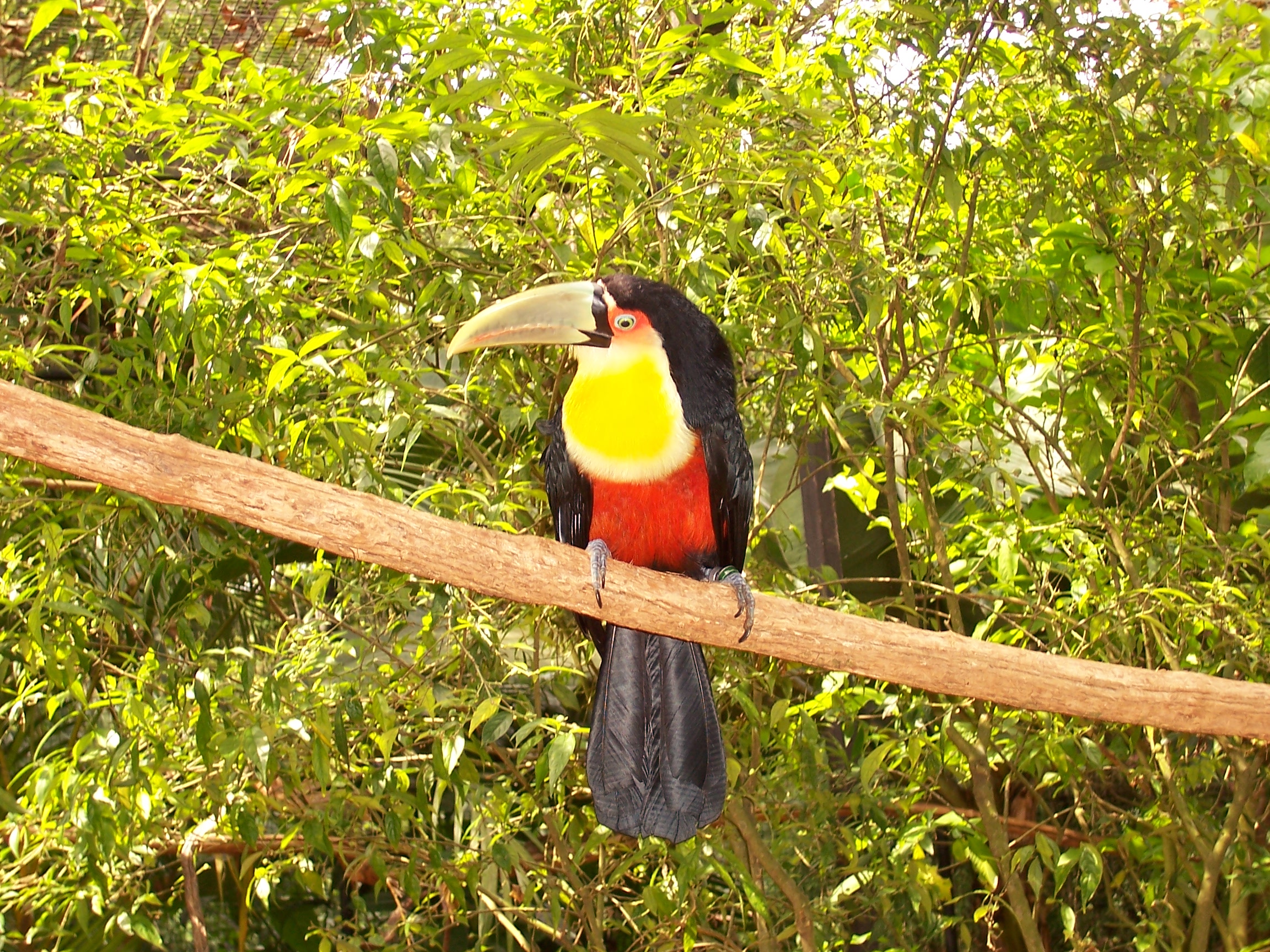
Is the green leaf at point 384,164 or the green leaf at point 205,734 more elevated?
the green leaf at point 384,164

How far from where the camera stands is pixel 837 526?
4.12m

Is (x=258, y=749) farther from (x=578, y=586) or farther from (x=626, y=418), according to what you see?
(x=626, y=418)

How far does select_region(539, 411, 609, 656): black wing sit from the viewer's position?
8.00ft

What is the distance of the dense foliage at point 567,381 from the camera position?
2326 mm

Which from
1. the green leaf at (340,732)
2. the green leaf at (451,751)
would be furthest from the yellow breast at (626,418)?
the green leaf at (340,732)

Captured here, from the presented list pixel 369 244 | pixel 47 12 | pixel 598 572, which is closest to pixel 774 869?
pixel 598 572


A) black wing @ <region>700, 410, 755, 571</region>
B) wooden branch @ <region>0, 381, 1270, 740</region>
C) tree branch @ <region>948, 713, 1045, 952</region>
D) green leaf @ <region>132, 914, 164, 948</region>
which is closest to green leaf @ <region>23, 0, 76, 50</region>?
wooden branch @ <region>0, 381, 1270, 740</region>

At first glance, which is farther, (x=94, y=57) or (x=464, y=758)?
(x=94, y=57)

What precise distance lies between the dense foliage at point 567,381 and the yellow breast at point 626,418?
0.24m

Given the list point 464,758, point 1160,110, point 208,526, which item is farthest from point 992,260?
point 208,526

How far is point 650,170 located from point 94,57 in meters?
2.41

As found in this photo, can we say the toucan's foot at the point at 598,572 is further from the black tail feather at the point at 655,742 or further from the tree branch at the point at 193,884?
the tree branch at the point at 193,884

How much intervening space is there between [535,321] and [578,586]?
24.1 inches

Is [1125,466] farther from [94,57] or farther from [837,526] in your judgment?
[94,57]
